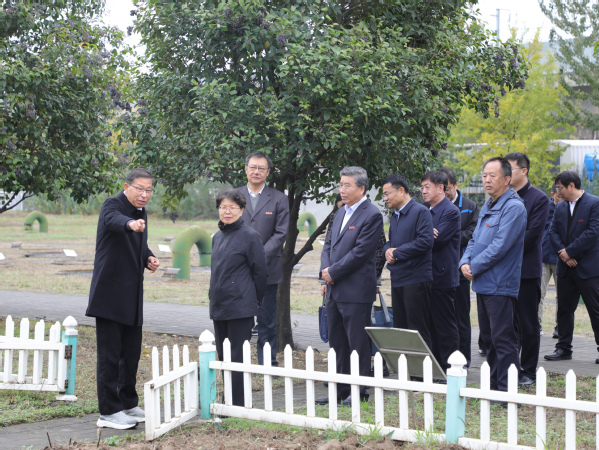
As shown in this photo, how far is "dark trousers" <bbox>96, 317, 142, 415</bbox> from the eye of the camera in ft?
18.4

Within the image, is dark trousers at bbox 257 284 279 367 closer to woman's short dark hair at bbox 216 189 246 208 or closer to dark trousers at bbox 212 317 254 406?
dark trousers at bbox 212 317 254 406

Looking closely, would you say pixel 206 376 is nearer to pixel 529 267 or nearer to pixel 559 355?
pixel 529 267

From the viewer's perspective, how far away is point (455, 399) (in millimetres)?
4656

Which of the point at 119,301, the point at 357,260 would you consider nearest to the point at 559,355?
the point at 357,260

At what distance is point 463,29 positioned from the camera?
936 centimetres

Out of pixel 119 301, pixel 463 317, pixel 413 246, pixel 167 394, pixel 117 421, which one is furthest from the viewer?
pixel 463 317

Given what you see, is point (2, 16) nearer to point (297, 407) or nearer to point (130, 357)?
point (130, 357)

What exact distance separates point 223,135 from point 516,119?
24.3m

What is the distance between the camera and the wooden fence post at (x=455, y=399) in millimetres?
4648

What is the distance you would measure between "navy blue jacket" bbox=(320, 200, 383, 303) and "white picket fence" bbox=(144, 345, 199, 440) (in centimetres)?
152

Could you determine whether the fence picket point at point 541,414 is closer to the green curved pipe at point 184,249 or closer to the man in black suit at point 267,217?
the man in black suit at point 267,217

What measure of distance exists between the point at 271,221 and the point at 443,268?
1.82 m

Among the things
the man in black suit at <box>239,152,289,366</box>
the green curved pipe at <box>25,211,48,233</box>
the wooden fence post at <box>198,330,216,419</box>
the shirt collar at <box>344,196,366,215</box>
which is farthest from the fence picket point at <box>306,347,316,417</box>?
the green curved pipe at <box>25,211,48,233</box>

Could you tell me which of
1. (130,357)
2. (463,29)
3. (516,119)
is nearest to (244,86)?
(463,29)
